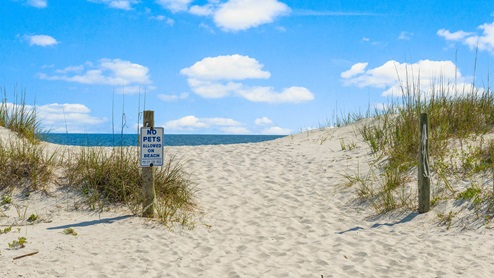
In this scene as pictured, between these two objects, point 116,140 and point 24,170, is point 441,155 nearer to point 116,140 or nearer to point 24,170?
point 24,170

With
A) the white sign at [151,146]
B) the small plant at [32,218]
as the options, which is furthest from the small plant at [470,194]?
the small plant at [32,218]

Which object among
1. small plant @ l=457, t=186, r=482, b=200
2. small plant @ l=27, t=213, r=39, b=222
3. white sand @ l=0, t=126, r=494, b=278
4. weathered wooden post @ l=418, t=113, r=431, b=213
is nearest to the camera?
white sand @ l=0, t=126, r=494, b=278

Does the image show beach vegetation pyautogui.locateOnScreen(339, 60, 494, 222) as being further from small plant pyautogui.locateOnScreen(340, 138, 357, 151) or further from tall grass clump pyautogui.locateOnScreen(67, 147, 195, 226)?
tall grass clump pyautogui.locateOnScreen(67, 147, 195, 226)

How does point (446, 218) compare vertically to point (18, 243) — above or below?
above

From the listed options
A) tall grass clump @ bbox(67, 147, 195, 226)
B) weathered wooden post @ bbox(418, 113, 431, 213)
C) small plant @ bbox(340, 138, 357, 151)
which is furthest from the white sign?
small plant @ bbox(340, 138, 357, 151)

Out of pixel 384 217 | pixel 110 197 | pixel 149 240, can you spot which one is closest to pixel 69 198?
pixel 110 197

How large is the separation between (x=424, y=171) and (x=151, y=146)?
473cm

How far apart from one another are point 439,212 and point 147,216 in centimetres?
504

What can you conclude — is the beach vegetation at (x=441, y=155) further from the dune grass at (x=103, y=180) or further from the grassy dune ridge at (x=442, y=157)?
the dune grass at (x=103, y=180)

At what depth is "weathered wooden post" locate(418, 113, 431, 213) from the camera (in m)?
8.29

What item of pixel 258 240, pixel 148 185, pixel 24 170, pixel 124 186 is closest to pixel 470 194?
pixel 258 240

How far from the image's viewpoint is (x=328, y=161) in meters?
12.5

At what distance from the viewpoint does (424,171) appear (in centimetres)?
828

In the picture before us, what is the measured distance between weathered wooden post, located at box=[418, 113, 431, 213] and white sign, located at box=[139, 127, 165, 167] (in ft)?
14.8
